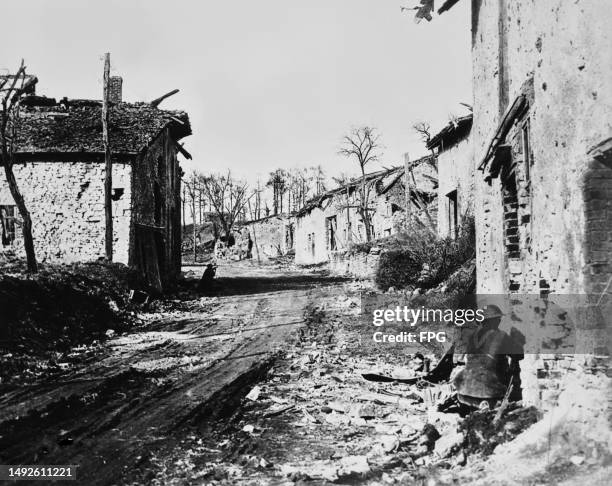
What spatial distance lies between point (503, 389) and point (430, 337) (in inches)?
163

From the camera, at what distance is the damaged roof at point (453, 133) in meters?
15.3

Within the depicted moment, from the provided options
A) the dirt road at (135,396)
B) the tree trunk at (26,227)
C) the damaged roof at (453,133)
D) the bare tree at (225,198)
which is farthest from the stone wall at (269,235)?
the dirt road at (135,396)

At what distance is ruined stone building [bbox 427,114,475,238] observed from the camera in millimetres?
15266

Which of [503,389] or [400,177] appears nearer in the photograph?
[503,389]

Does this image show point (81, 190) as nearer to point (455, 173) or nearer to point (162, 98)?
point (162, 98)

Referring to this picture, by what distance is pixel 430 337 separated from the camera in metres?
9.42

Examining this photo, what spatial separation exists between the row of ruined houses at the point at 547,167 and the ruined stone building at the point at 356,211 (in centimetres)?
1305

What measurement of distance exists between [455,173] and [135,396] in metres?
A: 12.3

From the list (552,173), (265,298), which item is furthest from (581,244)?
(265,298)

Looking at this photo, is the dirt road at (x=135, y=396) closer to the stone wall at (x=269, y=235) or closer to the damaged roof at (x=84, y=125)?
the damaged roof at (x=84, y=125)

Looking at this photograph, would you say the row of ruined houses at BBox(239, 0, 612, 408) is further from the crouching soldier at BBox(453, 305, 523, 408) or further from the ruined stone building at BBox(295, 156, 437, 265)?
the ruined stone building at BBox(295, 156, 437, 265)

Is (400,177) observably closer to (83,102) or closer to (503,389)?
(83,102)

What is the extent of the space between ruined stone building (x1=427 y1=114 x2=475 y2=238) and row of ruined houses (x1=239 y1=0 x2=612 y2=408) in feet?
24.2

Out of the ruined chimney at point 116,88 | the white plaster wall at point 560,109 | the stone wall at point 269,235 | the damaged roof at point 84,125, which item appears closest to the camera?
the white plaster wall at point 560,109
